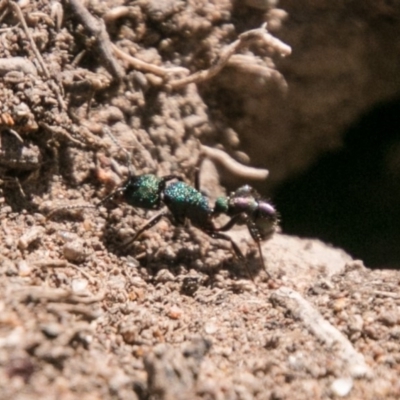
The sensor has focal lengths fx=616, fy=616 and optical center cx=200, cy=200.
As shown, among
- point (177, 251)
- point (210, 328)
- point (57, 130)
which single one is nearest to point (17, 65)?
point (57, 130)

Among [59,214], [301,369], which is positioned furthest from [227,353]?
[59,214]

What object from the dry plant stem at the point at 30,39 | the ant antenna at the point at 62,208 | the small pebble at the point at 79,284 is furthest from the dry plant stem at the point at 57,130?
the small pebble at the point at 79,284

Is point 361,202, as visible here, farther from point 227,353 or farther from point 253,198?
point 227,353

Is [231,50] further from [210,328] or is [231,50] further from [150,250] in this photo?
[210,328]

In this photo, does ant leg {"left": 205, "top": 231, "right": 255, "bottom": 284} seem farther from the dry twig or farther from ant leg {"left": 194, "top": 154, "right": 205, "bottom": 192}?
the dry twig

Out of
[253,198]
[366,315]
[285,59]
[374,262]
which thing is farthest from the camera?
[374,262]

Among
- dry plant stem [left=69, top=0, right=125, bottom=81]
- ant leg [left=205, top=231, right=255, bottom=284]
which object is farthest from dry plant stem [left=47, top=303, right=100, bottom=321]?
dry plant stem [left=69, top=0, right=125, bottom=81]
